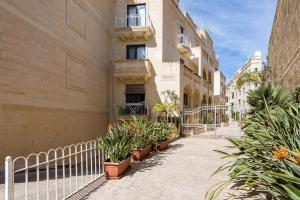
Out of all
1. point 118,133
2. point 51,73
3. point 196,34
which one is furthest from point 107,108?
point 196,34

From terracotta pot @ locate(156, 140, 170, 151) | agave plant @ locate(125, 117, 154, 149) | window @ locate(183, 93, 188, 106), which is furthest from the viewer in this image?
window @ locate(183, 93, 188, 106)

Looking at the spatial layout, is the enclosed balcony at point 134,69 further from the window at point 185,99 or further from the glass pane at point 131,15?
the window at point 185,99

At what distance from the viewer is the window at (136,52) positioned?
2220cm

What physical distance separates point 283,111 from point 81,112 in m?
13.5

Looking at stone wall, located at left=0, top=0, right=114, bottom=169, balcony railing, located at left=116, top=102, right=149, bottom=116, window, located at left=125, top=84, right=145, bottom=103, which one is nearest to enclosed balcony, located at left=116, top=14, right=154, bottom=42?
stone wall, located at left=0, top=0, right=114, bottom=169

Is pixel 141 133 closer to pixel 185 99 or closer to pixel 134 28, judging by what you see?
pixel 134 28

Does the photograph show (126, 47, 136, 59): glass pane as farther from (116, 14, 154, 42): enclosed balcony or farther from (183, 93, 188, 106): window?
(183, 93, 188, 106): window

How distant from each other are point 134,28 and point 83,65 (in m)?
5.73

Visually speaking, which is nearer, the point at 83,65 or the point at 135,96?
the point at 83,65

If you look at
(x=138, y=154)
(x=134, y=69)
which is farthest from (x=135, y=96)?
(x=138, y=154)

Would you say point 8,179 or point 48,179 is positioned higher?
point 8,179

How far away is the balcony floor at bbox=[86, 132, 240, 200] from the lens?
6.55m

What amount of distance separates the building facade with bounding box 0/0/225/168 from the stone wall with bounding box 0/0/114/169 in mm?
39

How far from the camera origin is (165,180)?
783 cm
